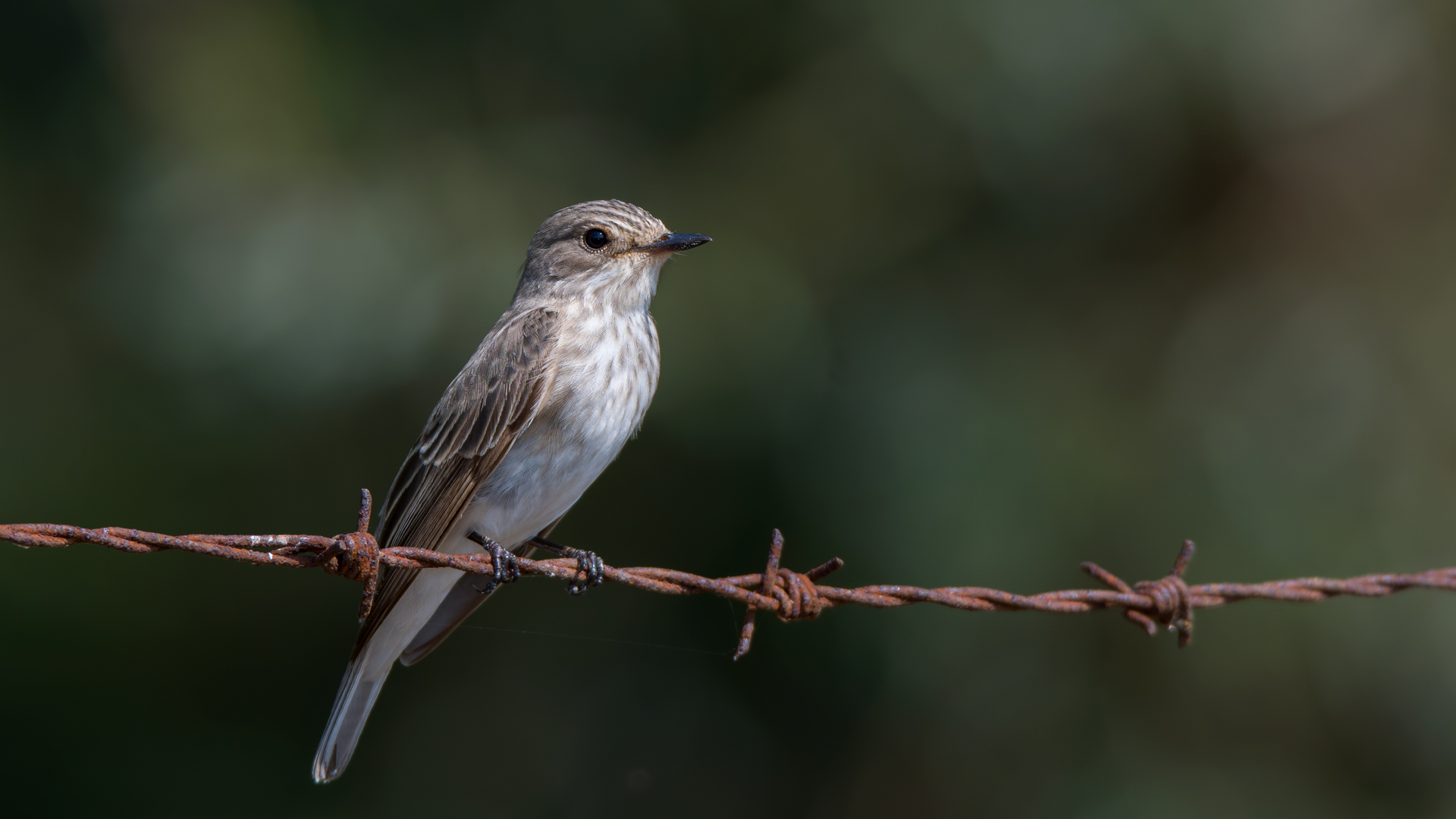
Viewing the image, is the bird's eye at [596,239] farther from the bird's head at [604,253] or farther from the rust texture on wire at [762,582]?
the rust texture on wire at [762,582]

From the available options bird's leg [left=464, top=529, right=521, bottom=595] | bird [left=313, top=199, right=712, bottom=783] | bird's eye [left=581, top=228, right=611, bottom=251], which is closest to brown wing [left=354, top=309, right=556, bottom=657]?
bird [left=313, top=199, right=712, bottom=783]

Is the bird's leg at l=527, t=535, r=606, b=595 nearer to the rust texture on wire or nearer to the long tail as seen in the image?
the rust texture on wire

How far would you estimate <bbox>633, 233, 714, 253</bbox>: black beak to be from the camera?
3918mm

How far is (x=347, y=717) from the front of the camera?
3543 millimetres

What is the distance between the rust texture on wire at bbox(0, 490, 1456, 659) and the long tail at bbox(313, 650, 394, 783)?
33.2 inches

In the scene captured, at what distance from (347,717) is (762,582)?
166 cm

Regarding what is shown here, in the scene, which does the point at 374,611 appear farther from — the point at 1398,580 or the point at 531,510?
the point at 1398,580

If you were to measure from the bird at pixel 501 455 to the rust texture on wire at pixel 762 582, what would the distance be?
468 millimetres

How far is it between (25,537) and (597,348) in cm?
191

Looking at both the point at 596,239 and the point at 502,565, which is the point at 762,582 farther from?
the point at 596,239

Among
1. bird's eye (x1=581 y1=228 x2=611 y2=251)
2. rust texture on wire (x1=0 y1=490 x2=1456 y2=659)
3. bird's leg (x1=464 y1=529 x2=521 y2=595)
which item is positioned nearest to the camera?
rust texture on wire (x1=0 y1=490 x2=1456 y2=659)

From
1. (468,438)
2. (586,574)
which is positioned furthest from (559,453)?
(586,574)

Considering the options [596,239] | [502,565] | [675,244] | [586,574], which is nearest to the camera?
[502,565]

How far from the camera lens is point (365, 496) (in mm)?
2117
